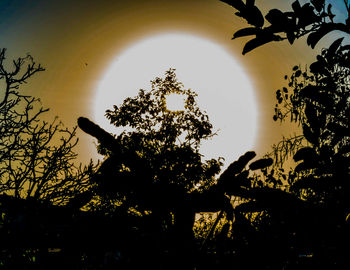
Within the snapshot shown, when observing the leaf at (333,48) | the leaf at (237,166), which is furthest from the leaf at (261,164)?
the leaf at (333,48)

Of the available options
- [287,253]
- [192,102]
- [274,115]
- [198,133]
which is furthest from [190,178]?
[287,253]

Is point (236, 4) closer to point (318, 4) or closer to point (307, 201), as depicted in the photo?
point (318, 4)

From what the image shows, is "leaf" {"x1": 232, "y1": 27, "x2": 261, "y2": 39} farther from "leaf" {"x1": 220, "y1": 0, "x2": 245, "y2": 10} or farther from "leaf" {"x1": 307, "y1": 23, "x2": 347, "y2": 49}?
"leaf" {"x1": 307, "y1": 23, "x2": 347, "y2": 49}

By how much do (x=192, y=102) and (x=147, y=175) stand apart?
14.9 metres

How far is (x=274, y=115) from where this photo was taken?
6902 mm

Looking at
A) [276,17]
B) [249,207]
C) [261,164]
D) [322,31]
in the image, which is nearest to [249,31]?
[276,17]

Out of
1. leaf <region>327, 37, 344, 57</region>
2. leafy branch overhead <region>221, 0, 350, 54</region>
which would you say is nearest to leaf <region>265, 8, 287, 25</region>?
leafy branch overhead <region>221, 0, 350, 54</region>

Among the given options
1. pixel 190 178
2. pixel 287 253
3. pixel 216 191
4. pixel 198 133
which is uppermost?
pixel 198 133

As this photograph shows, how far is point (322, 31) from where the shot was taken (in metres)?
1.78

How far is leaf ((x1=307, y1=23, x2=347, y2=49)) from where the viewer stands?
1.68 metres

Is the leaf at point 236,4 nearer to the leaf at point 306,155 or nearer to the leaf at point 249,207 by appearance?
the leaf at point 306,155

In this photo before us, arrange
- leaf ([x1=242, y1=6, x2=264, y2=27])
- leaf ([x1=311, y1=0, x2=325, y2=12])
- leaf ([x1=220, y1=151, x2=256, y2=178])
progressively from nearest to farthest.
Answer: leaf ([x1=220, y1=151, x2=256, y2=178]) < leaf ([x1=242, y1=6, x2=264, y2=27]) < leaf ([x1=311, y1=0, x2=325, y2=12])

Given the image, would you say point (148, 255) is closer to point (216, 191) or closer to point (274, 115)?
point (216, 191)

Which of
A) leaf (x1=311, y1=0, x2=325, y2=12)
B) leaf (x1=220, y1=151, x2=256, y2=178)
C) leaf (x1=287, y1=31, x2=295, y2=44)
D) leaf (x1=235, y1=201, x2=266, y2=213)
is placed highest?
leaf (x1=311, y1=0, x2=325, y2=12)
